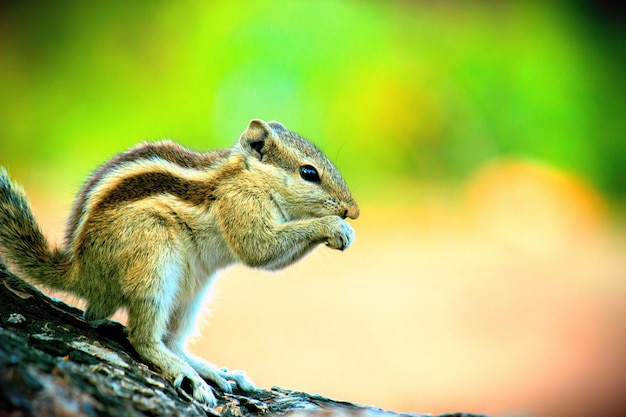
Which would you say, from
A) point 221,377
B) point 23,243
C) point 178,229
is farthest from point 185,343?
point 23,243

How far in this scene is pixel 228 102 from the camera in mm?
7176

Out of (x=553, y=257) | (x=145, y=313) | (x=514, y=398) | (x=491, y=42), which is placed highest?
(x=491, y=42)

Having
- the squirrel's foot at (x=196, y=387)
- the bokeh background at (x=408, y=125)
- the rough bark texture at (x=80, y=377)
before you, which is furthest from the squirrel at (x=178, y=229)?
the bokeh background at (x=408, y=125)

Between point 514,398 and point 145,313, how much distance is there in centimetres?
408

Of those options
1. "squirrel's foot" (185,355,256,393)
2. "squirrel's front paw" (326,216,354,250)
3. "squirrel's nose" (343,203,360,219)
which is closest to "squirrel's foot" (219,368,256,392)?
"squirrel's foot" (185,355,256,393)

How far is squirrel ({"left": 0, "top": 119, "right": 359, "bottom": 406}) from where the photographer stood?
2.48m

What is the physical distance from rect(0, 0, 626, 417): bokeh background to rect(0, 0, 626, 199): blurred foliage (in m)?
0.02

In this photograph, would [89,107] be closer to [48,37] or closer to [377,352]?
[48,37]

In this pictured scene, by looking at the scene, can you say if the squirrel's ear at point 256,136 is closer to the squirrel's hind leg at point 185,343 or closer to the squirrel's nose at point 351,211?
the squirrel's nose at point 351,211

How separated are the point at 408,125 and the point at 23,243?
6249mm

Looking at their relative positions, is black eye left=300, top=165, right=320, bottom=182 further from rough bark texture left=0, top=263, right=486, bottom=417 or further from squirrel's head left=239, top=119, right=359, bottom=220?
rough bark texture left=0, top=263, right=486, bottom=417

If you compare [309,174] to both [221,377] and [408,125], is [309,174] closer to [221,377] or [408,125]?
[221,377]

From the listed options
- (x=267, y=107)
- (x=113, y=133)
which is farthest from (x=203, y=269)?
(x=113, y=133)

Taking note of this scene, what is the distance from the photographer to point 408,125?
8266 millimetres
